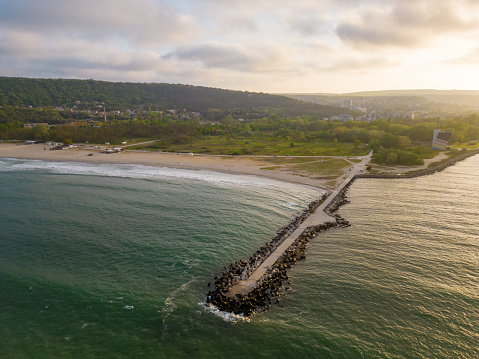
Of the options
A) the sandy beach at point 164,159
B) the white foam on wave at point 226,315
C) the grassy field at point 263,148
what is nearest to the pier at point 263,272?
the white foam on wave at point 226,315

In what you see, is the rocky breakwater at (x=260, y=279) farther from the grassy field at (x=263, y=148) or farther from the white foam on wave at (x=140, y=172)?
the grassy field at (x=263, y=148)

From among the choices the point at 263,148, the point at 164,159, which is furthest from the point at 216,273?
the point at 263,148

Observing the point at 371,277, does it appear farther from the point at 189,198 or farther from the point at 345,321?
the point at 189,198

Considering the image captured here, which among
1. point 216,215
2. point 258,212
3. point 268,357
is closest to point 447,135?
point 258,212

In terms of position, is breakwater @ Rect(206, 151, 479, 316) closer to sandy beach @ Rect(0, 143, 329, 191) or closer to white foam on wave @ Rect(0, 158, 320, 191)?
white foam on wave @ Rect(0, 158, 320, 191)

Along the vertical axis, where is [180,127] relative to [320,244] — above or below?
above
